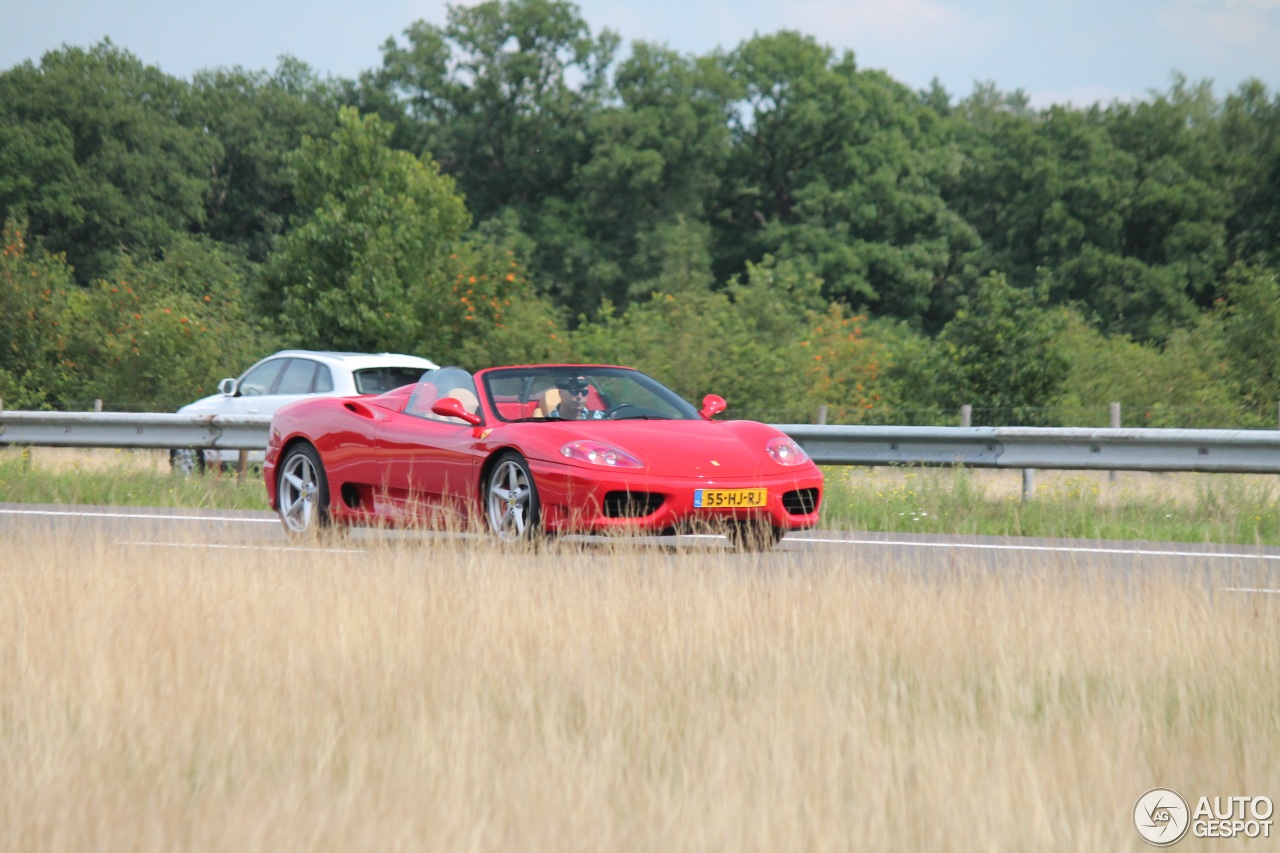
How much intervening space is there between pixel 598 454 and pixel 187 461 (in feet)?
33.5

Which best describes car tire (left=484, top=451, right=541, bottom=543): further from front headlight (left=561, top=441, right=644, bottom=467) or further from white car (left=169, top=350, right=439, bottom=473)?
white car (left=169, top=350, right=439, bottom=473)

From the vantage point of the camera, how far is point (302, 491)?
11.9 m

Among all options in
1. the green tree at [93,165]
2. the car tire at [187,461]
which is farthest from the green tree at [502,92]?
the car tire at [187,461]

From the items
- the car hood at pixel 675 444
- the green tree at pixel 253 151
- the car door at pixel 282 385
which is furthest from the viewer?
the green tree at pixel 253 151

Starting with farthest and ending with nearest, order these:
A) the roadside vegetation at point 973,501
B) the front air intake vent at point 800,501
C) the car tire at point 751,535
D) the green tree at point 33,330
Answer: the green tree at point 33,330 → the roadside vegetation at point 973,501 → the front air intake vent at point 800,501 → the car tire at point 751,535

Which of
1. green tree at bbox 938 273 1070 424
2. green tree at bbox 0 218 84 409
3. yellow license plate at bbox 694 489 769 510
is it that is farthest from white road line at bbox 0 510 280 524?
green tree at bbox 0 218 84 409

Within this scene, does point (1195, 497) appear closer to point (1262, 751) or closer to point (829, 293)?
point (1262, 751)

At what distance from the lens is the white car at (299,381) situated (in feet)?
57.4

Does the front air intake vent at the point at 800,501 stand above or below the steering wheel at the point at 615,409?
below

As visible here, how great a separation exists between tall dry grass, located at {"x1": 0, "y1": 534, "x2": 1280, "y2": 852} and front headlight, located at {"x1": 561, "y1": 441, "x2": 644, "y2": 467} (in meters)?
1.69

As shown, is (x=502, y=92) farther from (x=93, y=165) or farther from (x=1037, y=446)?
(x=1037, y=446)

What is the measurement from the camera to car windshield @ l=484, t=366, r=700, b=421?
1077cm

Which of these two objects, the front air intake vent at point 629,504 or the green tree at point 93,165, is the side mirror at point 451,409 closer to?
the front air intake vent at point 629,504

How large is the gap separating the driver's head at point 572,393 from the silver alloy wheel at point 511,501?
69 cm
